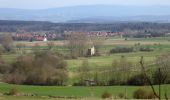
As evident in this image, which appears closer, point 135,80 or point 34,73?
point 135,80

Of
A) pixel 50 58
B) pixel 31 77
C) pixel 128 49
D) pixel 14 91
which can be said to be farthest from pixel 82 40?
pixel 14 91

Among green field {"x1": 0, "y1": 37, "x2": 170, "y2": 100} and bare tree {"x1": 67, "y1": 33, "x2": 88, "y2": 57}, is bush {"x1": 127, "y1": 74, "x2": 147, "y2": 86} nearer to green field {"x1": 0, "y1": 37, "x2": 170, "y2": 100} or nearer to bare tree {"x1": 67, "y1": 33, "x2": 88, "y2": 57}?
green field {"x1": 0, "y1": 37, "x2": 170, "y2": 100}

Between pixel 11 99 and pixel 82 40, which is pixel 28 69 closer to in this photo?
pixel 11 99

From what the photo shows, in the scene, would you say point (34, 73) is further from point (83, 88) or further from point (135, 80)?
point (135, 80)

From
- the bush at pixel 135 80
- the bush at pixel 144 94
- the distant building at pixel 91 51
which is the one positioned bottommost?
the distant building at pixel 91 51

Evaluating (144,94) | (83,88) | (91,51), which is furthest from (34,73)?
(91,51)

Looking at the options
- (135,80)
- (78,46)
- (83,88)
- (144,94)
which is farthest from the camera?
(78,46)

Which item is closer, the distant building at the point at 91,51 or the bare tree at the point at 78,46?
the bare tree at the point at 78,46

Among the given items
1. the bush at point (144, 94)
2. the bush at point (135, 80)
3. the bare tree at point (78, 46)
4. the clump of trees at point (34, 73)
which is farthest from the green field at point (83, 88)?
the bare tree at point (78, 46)

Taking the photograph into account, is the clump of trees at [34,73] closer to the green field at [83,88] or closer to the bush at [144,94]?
the green field at [83,88]
